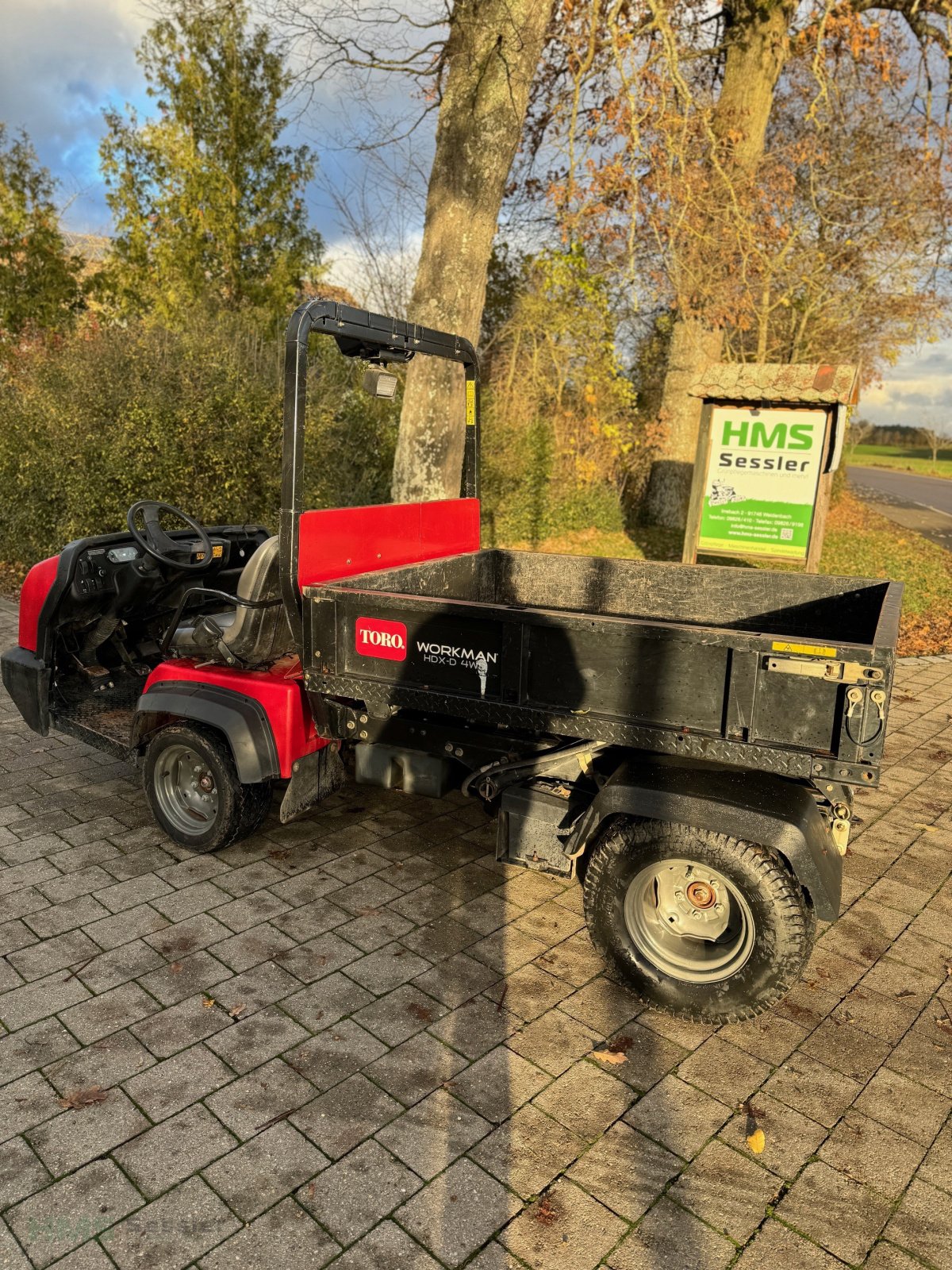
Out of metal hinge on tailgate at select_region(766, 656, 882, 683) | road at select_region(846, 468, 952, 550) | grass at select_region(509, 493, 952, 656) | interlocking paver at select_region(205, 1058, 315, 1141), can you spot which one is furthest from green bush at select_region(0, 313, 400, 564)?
road at select_region(846, 468, 952, 550)

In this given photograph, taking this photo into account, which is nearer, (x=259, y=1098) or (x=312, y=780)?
(x=259, y=1098)

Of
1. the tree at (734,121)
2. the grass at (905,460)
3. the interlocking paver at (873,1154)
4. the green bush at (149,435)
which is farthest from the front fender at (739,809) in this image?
the grass at (905,460)

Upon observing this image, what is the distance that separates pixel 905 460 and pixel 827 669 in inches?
1963

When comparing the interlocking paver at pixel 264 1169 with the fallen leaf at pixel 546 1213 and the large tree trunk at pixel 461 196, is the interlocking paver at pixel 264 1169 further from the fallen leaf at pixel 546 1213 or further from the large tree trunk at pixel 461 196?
the large tree trunk at pixel 461 196

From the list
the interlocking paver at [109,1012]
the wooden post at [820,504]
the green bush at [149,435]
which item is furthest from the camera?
the green bush at [149,435]

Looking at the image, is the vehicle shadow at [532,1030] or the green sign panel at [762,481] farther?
the green sign panel at [762,481]

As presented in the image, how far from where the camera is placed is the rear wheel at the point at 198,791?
4137 millimetres

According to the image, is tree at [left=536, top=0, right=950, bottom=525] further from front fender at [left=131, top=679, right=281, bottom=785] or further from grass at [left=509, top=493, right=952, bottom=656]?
front fender at [left=131, top=679, right=281, bottom=785]

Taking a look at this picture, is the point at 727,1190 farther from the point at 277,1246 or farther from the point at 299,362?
the point at 299,362

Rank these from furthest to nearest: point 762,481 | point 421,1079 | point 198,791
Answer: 1. point 762,481
2. point 198,791
3. point 421,1079

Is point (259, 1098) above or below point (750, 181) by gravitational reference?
below

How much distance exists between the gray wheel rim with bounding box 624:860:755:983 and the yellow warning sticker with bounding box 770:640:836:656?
0.87 m

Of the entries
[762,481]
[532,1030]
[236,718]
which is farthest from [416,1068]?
[762,481]

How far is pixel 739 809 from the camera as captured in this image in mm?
2979
